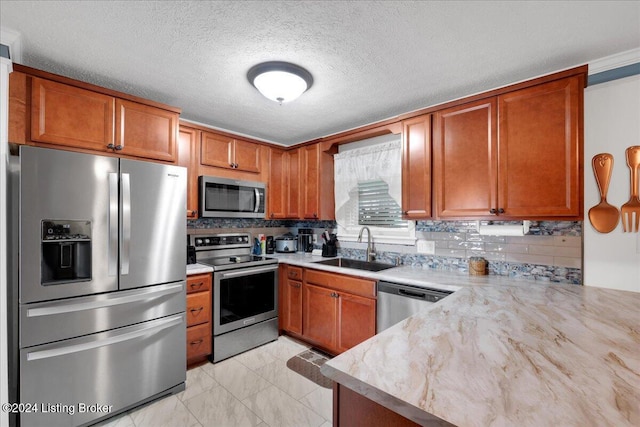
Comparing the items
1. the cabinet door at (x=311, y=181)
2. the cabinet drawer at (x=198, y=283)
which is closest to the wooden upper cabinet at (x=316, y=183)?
the cabinet door at (x=311, y=181)

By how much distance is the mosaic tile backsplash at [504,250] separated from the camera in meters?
2.07

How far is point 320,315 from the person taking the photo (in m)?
2.87

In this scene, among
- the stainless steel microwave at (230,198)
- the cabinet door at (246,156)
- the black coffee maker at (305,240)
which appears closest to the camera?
the stainless steel microwave at (230,198)

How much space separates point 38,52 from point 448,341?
262cm

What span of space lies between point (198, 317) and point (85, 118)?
1.72 meters

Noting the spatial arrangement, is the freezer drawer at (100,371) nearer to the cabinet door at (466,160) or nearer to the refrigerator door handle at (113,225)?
the refrigerator door handle at (113,225)

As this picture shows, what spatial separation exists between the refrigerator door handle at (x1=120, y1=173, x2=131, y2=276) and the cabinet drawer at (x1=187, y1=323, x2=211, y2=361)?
33.5 inches

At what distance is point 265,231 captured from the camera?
3791mm

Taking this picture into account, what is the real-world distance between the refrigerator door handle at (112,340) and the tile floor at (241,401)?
520mm

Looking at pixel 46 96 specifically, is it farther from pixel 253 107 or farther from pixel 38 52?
pixel 253 107

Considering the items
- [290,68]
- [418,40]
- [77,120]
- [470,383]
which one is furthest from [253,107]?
[470,383]

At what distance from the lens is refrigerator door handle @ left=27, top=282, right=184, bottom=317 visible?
171 centimetres

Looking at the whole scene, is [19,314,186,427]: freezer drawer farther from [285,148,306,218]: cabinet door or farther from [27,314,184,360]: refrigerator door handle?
[285,148,306,218]: cabinet door

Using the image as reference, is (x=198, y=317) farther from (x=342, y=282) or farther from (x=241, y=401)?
(x=342, y=282)
